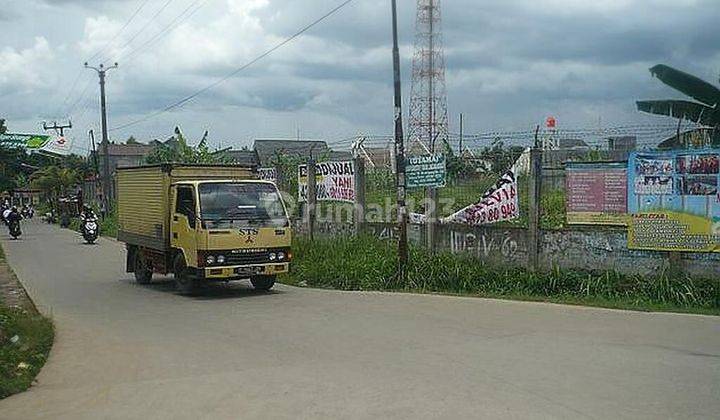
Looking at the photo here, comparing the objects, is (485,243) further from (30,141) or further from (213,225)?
(30,141)

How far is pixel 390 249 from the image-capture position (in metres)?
16.4

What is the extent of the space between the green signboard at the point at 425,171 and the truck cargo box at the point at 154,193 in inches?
129

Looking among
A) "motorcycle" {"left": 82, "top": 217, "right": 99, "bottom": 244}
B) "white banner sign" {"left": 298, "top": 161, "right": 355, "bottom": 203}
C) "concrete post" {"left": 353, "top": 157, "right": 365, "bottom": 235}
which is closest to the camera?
"concrete post" {"left": 353, "top": 157, "right": 365, "bottom": 235}

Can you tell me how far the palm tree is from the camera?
13.0 meters

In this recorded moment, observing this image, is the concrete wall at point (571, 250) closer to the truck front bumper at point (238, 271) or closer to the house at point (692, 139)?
the house at point (692, 139)

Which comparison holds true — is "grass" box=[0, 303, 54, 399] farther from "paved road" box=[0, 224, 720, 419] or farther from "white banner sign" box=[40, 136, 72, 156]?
"white banner sign" box=[40, 136, 72, 156]

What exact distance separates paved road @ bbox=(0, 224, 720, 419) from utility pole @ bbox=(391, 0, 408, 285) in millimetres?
1653

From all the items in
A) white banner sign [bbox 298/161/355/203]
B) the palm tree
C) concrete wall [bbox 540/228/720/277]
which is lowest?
concrete wall [bbox 540/228/720/277]

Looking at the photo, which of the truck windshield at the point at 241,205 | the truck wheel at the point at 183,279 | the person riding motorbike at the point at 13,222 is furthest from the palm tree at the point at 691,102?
the person riding motorbike at the point at 13,222

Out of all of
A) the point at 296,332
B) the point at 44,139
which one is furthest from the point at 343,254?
the point at 44,139

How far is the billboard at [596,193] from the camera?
12.9 meters

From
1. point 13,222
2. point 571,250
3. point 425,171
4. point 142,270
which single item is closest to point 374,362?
point 571,250

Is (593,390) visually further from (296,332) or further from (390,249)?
(390,249)

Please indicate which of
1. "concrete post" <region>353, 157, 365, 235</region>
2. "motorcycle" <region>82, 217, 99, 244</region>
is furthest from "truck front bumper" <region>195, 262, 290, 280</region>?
"motorcycle" <region>82, 217, 99, 244</region>
